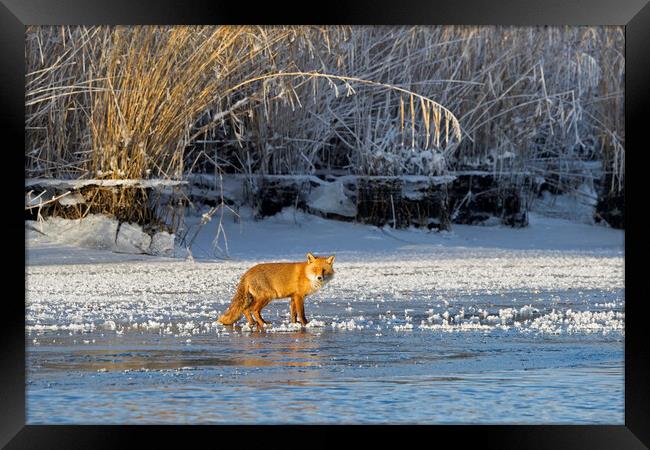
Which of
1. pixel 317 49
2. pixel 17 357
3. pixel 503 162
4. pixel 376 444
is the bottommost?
pixel 376 444

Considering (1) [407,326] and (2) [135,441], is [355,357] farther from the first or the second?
(2) [135,441]

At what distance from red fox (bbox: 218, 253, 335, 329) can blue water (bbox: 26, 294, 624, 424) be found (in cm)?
36

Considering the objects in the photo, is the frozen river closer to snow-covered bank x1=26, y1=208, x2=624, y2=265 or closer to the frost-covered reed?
snow-covered bank x1=26, y1=208, x2=624, y2=265

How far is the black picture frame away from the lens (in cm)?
429

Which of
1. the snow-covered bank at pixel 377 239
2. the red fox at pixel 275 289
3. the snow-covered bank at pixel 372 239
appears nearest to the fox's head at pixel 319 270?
the red fox at pixel 275 289

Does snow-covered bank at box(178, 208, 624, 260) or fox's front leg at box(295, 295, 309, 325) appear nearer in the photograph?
fox's front leg at box(295, 295, 309, 325)

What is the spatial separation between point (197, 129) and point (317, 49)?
161cm

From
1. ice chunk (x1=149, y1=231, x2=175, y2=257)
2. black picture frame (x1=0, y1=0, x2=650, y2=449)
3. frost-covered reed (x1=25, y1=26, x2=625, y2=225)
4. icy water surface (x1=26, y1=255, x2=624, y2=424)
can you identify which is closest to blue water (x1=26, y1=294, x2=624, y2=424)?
icy water surface (x1=26, y1=255, x2=624, y2=424)

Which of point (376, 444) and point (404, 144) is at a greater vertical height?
point (404, 144)

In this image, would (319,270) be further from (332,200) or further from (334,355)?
(332,200)

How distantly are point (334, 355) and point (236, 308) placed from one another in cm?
130

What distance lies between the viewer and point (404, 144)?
14070 mm
